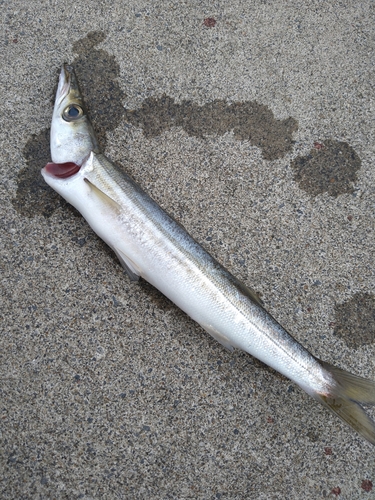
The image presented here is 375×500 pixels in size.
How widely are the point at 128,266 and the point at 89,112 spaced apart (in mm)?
1381

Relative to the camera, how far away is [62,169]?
115 inches

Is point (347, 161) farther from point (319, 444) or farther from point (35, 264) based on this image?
point (35, 264)

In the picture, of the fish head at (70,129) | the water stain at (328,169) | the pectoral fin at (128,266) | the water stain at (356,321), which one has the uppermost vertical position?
the fish head at (70,129)

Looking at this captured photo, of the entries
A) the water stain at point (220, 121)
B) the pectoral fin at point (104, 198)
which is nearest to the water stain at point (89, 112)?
the water stain at point (220, 121)

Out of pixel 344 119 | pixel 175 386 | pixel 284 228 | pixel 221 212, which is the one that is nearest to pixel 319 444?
pixel 175 386

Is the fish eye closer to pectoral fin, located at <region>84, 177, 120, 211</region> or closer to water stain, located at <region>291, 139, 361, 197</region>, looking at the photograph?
pectoral fin, located at <region>84, 177, 120, 211</region>

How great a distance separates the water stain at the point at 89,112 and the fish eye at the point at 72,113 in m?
0.31

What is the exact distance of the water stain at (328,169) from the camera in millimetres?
3350

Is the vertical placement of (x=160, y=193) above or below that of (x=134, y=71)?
below

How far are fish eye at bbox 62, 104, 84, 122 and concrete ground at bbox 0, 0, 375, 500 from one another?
0.33 m

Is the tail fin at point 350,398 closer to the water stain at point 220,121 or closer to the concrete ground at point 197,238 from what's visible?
the concrete ground at point 197,238

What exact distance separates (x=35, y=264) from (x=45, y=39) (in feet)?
6.38

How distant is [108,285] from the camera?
2.97m

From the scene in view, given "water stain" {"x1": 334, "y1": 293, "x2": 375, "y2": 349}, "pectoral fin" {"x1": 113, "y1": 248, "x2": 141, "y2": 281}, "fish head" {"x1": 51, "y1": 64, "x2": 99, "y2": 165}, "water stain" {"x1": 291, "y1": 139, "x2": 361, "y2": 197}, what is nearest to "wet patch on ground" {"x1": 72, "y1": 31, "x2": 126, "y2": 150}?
"fish head" {"x1": 51, "y1": 64, "x2": 99, "y2": 165}
